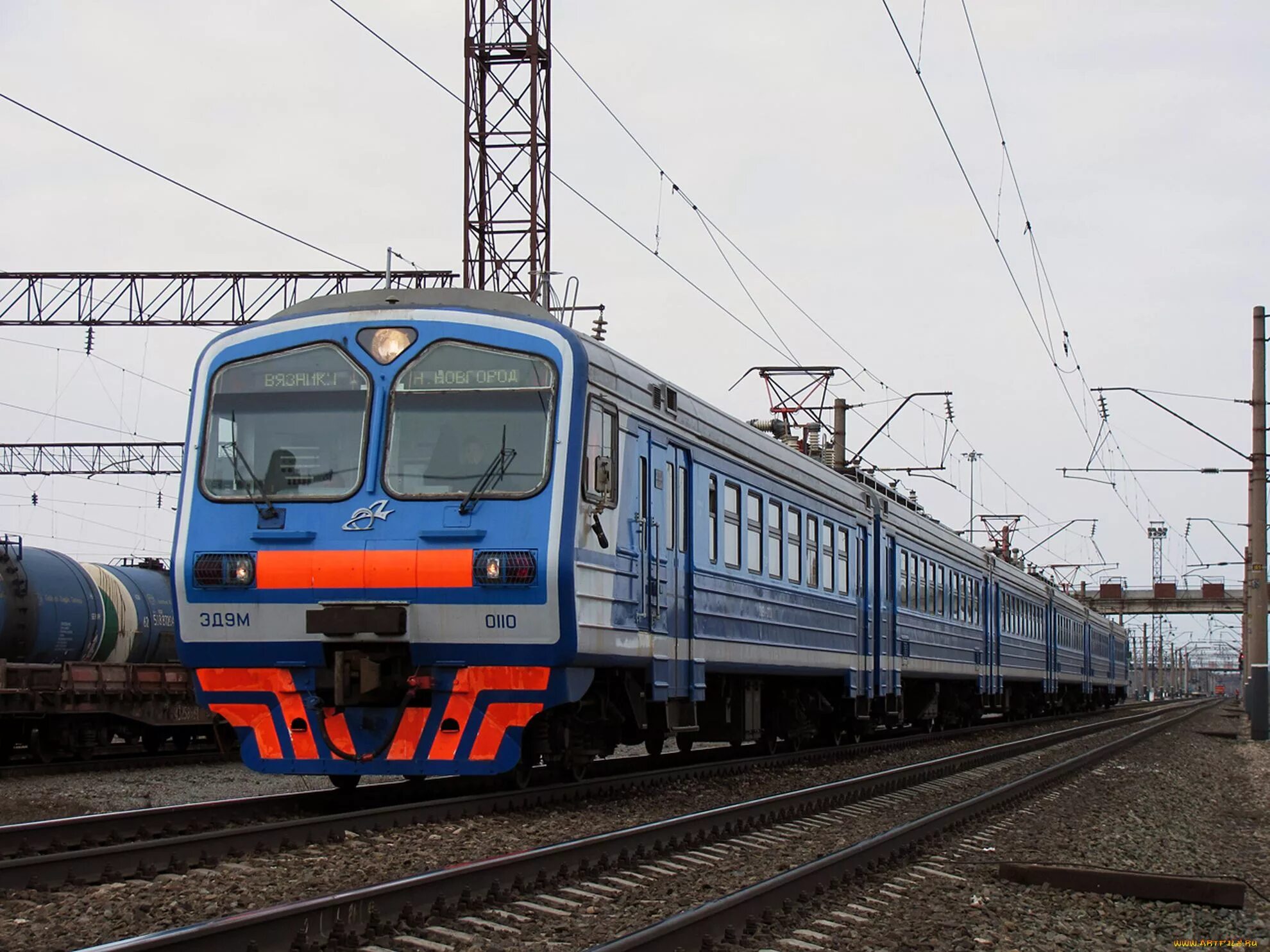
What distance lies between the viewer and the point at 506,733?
9.97 meters

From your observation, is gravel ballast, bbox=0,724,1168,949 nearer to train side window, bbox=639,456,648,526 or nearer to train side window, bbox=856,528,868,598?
train side window, bbox=639,456,648,526

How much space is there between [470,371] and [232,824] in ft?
10.9

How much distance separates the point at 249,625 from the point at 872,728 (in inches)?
547

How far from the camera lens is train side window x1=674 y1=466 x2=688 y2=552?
495 inches

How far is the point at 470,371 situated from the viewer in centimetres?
1042

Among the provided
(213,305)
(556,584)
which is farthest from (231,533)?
(213,305)

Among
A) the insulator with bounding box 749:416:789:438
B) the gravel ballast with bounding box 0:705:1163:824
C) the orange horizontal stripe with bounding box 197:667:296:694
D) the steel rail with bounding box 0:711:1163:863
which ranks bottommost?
the gravel ballast with bounding box 0:705:1163:824

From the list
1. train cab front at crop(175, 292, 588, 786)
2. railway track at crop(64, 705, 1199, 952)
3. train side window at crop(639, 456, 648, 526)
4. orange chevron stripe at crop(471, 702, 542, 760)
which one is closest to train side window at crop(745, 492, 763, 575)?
train side window at crop(639, 456, 648, 526)

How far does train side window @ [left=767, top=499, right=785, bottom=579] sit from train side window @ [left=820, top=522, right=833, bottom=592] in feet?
5.58

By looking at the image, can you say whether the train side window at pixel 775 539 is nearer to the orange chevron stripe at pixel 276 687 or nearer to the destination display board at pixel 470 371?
the destination display board at pixel 470 371

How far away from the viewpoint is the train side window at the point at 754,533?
14539 millimetres

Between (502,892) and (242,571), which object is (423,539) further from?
(502,892)

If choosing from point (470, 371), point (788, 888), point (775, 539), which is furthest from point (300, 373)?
point (775, 539)

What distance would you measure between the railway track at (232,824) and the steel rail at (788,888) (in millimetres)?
2431
